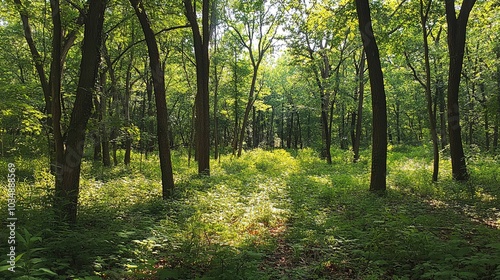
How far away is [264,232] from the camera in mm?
5988

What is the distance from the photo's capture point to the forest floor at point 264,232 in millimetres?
3770

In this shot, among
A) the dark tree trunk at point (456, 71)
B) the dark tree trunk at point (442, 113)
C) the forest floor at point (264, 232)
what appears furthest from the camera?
the dark tree trunk at point (442, 113)

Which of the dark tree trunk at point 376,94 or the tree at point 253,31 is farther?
the tree at point 253,31

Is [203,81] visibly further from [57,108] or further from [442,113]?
[442,113]

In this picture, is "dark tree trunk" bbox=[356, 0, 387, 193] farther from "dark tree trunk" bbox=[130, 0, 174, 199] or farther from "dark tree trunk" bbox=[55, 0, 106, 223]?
"dark tree trunk" bbox=[55, 0, 106, 223]

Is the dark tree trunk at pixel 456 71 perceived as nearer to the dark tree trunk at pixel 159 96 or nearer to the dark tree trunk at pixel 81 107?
the dark tree trunk at pixel 159 96

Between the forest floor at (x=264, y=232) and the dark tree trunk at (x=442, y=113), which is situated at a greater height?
the dark tree trunk at (x=442, y=113)

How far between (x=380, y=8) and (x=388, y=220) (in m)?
7.81

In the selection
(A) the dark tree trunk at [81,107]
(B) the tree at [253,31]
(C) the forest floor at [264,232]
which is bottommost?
(C) the forest floor at [264,232]

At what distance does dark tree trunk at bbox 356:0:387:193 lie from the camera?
8820mm

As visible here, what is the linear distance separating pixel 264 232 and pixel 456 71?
888 cm

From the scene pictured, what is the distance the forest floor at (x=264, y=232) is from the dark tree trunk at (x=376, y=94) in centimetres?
70

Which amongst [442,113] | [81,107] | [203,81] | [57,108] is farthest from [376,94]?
[442,113]

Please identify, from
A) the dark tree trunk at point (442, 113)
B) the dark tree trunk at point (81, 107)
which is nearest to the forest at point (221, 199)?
the dark tree trunk at point (81, 107)
